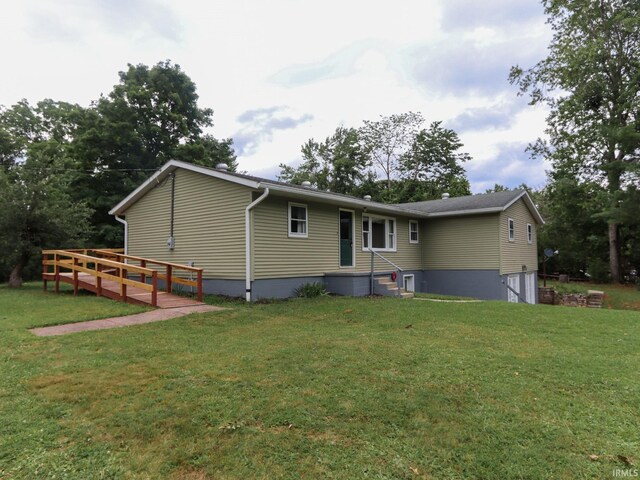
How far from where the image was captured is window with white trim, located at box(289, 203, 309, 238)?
11.0m

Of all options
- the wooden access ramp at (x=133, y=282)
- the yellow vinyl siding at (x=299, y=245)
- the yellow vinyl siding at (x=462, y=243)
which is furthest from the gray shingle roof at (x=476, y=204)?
the wooden access ramp at (x=133, y=282)

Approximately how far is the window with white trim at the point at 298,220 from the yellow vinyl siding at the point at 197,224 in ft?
5.08

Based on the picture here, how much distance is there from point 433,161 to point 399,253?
21693mm

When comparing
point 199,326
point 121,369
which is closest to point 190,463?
point 121,369

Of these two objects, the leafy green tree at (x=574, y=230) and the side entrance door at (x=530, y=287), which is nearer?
the side entrance door at (x=530, y=287)

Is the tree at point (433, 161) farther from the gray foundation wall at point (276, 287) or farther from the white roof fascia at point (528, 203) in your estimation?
the gray foundation wall at point (276, 287)

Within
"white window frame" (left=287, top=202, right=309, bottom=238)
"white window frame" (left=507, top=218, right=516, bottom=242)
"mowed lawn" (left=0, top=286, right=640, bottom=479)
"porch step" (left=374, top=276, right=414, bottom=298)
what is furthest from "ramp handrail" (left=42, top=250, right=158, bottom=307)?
"white window frame" (left=507, top=218, right=516, bottom=242)

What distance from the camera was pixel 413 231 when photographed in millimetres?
16391

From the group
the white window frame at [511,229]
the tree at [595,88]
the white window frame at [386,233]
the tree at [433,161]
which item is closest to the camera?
the white window frame at [386,233]

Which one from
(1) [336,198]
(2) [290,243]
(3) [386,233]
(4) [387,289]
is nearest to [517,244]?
(3) [386,233]

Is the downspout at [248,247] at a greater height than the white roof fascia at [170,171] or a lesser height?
lesser

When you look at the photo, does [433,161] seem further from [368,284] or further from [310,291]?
[310,291]

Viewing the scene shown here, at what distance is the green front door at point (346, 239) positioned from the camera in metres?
12.7

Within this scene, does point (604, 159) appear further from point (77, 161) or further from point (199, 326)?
point (77, 161)
